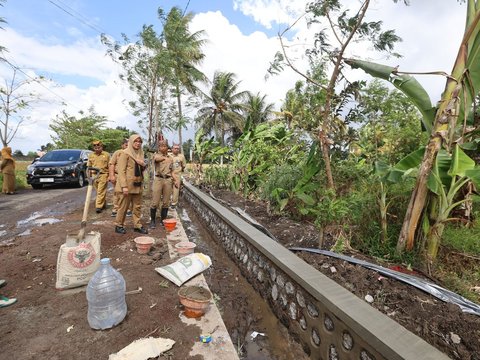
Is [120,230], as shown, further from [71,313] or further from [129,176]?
[71,313]

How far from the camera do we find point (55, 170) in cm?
1170

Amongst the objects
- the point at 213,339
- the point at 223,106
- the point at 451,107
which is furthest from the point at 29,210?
the point at 223,106

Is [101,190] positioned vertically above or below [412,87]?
below

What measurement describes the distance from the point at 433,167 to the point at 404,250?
0.93 m

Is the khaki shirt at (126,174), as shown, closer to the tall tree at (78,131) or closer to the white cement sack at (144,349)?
the white cement sack at (144,349)

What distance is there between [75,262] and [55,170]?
10697mm

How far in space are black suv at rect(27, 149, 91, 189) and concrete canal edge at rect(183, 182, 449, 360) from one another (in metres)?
10.9

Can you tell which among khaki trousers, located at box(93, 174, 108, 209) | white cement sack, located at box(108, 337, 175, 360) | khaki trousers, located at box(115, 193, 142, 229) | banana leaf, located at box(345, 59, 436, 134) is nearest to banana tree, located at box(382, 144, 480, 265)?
banana leaf, located at box(345, 59, 436, 134)

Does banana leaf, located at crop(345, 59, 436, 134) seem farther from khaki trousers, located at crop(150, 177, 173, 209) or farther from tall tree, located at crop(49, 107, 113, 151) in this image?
tall tree, located at crop(49, 107, 113, 151)

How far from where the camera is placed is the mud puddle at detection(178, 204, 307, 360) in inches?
99.0

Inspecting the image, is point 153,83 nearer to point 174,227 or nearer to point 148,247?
point 174,227

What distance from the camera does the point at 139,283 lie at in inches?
129

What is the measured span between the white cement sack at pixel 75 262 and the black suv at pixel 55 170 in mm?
10336

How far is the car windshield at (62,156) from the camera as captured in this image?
1238cm
